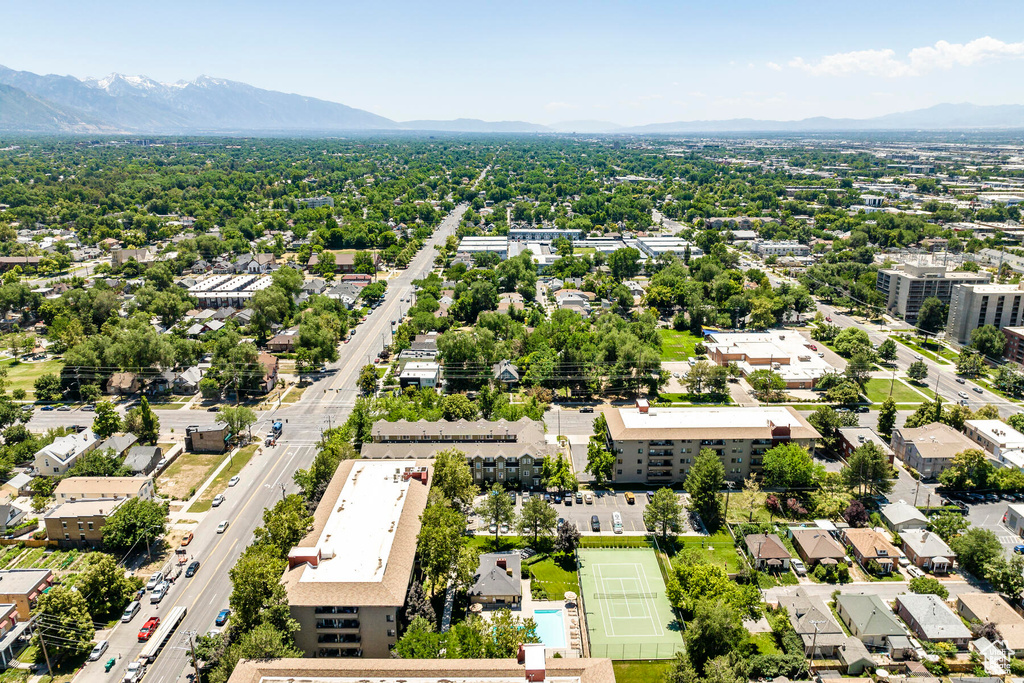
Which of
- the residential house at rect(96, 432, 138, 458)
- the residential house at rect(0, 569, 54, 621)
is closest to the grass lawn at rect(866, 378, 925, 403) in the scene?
the residential house at rect(96, 432, 138, 458)

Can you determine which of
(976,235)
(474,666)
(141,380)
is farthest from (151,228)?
(976,235)

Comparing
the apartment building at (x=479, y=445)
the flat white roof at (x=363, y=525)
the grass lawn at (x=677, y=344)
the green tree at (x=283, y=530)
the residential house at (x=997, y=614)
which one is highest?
the flat white roof at (x=363, y=525)

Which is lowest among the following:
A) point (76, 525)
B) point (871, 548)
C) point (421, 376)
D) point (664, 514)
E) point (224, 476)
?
point (224, 476)

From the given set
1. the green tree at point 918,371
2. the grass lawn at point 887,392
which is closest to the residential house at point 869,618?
the grass lawn at point 887,392

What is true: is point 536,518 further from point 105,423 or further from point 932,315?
point 932,315

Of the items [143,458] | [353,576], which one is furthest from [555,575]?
[143,458]

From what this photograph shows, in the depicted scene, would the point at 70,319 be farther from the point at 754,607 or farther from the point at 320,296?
the point at 754,607

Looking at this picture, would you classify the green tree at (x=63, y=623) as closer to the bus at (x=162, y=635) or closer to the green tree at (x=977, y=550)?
the bus at (x=162, y=635)

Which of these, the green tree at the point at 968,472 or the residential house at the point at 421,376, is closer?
the green tree at the point at 968,472
